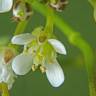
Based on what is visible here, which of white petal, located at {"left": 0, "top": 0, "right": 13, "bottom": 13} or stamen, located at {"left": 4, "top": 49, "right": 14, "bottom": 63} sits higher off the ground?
white petal, located at {"left": 0, "top": 0, "right": 13, "bottom": 13}

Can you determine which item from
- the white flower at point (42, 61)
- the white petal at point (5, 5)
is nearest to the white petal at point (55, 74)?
the white flower at point (42, 61)

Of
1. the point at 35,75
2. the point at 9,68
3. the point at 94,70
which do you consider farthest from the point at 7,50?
the point at 35,75

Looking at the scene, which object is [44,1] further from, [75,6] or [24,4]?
[75,6]

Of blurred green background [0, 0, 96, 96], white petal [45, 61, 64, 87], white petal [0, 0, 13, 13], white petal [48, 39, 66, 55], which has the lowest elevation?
blurred green background [0, 0, 96, 96]

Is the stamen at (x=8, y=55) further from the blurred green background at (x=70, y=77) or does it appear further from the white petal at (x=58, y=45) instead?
the blurred green background at (x=70, y=77)

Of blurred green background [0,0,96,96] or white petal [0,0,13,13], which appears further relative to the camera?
blurred green background [0,0,96,96]

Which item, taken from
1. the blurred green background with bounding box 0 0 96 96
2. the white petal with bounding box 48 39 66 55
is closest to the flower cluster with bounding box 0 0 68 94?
the white petal with bounding box 48 39 66 55

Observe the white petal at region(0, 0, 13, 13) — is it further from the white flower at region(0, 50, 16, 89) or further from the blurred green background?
the blurred green background
